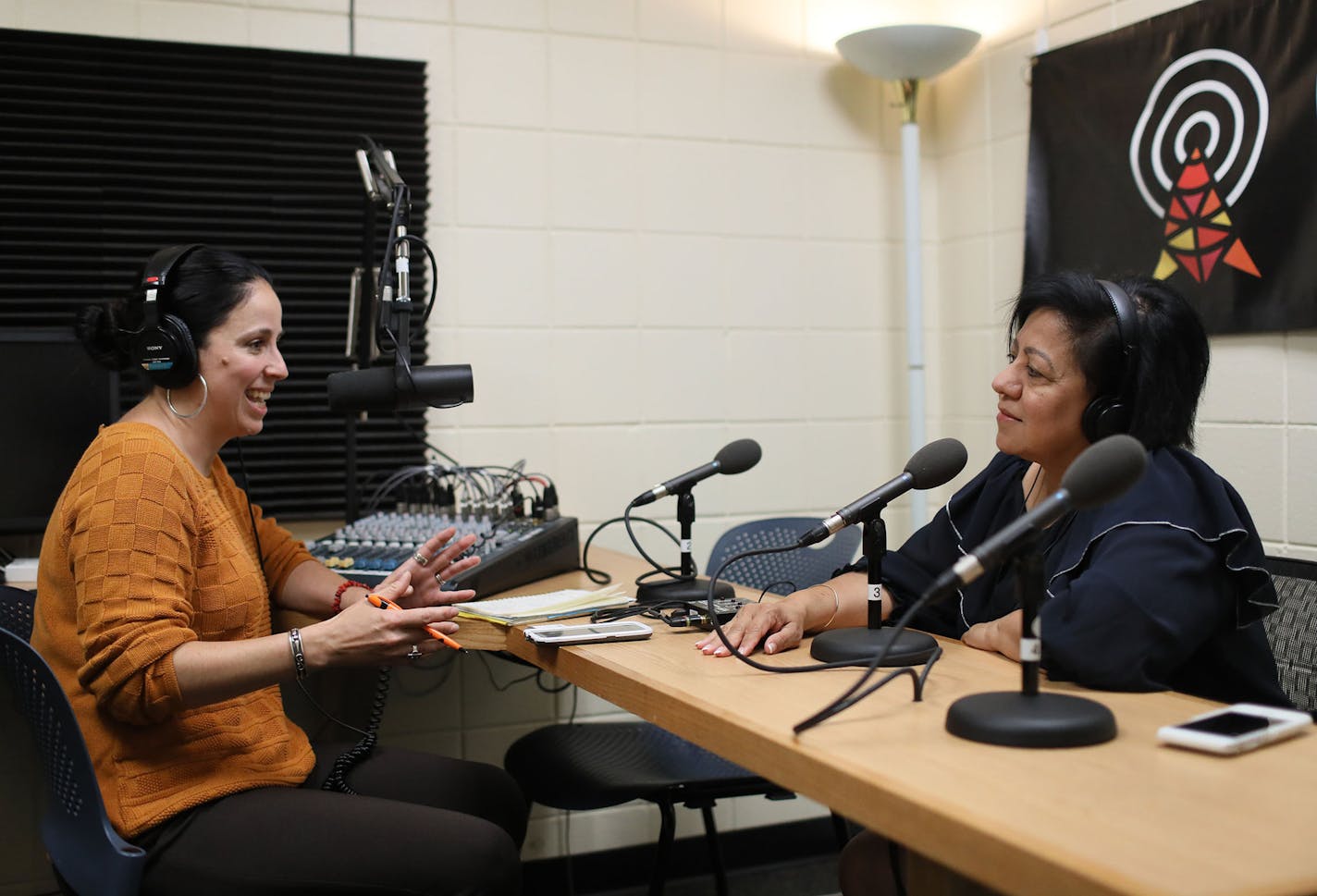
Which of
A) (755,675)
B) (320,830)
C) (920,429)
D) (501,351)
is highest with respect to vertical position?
(501,351)

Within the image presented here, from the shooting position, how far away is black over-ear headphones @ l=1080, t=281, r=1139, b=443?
5.75 ft

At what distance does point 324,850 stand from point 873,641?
0.86 metres

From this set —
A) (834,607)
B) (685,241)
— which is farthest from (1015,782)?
(685,241)

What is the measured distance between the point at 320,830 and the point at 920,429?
2.34 meters

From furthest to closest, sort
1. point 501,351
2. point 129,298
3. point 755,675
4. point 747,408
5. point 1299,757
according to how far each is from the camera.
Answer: point 747,408
point 501,351
point 129,298
point 755,675
point 1299,757

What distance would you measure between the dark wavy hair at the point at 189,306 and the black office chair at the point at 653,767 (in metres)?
1.09

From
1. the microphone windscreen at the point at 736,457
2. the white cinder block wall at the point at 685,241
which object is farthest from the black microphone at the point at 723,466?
the white cinder block wall at the point at 685,241

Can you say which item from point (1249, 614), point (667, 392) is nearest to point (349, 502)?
point (667, 392)

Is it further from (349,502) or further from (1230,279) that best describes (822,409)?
(349,502)

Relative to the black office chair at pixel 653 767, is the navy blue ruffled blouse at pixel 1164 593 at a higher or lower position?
higher

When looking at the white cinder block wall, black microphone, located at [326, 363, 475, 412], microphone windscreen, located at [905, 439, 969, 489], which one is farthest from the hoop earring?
the white cinder block wall

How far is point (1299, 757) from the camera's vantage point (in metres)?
1.19

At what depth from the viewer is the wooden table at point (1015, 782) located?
93 cm

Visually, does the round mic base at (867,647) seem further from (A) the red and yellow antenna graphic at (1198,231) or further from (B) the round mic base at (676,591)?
(A) the red and yellow antenna graphic at (1198,231)
